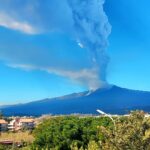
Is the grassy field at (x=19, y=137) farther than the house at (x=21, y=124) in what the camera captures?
No

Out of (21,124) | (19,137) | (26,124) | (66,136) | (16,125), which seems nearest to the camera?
(66,136)

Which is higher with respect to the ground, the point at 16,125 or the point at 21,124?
the point at 21,124

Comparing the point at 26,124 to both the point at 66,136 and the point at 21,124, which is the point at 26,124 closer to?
the point at 21,124

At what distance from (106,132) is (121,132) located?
1.79 feet

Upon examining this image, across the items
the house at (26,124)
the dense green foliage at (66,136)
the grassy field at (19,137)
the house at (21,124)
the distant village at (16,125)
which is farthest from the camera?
the house at (26,124)

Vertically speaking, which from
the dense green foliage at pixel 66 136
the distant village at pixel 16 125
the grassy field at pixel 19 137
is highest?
the distant village at pixel 16 125

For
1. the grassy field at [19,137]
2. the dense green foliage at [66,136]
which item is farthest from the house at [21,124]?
the dense green foliage at [66,136]

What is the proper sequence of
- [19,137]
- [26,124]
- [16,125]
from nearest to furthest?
1. [19,137]
2. [16,125]
3. [26,124]

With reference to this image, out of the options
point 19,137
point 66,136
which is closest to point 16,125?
point 19,137

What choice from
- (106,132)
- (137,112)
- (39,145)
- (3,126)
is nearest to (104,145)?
(106,132)

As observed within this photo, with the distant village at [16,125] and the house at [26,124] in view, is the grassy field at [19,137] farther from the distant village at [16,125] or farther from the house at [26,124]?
the house at [26,124]

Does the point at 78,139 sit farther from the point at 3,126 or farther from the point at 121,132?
the point at 3,126

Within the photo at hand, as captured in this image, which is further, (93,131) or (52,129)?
(52,129)

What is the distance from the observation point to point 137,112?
19750 mm
